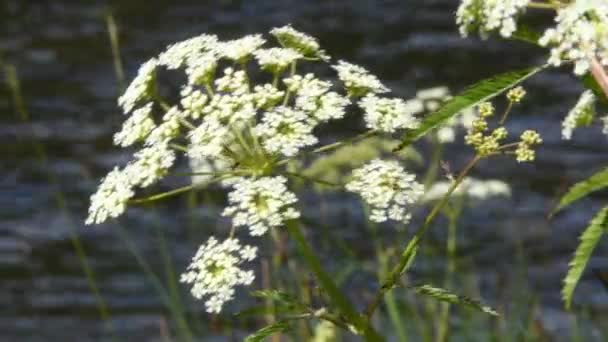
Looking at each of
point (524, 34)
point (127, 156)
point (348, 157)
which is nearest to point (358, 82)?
point (524, 34)

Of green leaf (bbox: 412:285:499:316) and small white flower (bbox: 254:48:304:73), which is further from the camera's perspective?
small white flower (bbox: 254:48:304:73)

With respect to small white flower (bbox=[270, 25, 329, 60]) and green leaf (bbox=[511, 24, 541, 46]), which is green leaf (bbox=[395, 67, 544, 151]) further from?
small white flower (bbox=[270, 25, 329, 60])

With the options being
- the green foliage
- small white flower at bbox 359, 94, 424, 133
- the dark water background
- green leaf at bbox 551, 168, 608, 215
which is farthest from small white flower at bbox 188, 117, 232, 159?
the dark water background

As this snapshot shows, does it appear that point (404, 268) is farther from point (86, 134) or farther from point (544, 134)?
point (86, 134)

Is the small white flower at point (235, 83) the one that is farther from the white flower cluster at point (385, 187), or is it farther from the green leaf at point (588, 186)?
the green leaf at point (588, 186)

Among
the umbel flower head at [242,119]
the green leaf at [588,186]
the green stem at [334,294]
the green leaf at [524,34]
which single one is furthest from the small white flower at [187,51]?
the green leaf at [588,186]

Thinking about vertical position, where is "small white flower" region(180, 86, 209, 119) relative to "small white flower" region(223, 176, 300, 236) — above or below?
above
